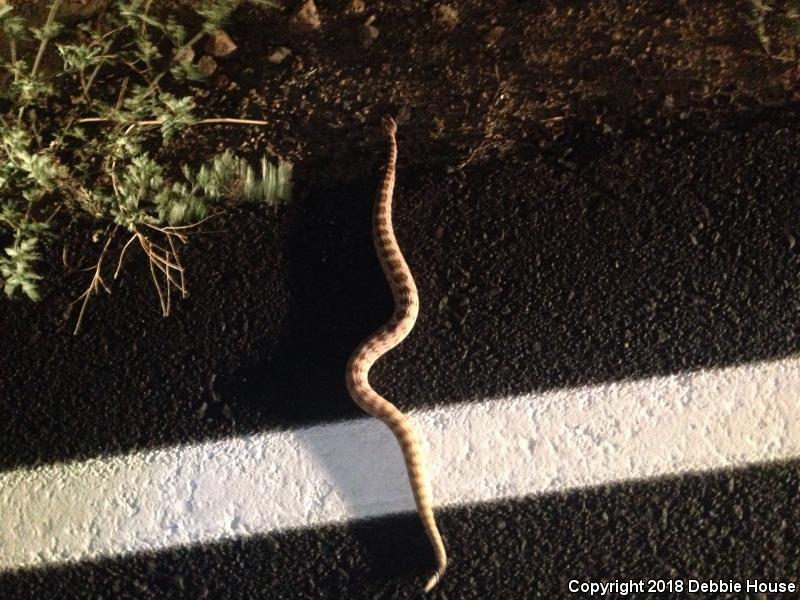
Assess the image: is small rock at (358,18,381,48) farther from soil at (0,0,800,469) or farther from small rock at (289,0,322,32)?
small rock at (289,0,322,32)

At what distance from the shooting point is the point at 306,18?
373cm

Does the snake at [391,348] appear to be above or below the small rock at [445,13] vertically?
below

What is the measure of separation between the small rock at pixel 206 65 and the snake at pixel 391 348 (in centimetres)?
100

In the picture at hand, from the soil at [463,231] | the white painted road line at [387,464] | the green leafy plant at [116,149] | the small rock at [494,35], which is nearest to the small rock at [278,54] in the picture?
the soil at [463,231]

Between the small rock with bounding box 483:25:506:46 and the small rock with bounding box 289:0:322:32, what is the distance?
3.00 feet

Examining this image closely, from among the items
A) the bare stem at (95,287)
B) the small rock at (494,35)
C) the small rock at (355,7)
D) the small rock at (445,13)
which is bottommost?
the bare stem at (95,287)

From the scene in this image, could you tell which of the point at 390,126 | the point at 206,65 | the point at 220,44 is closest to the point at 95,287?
the point at 206,65

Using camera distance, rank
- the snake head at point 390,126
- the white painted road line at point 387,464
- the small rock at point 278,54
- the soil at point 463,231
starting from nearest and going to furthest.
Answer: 1. the white painted road line at point 387,464
2. the soil at point 463,231
3. the snake head at point 390,126
4. the small rock at point 278,54

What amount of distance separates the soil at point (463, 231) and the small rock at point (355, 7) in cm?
2

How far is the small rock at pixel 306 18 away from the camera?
3.73 m

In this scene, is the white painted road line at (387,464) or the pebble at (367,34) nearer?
the white painted road line at (387,464)

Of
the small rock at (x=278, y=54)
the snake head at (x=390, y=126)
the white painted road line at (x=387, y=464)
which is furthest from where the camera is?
the small rock at (x=278, y=54)

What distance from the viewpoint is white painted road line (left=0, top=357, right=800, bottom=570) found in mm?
3391

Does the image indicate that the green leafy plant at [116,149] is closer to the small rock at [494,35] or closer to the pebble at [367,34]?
the pebble at [367,34]
